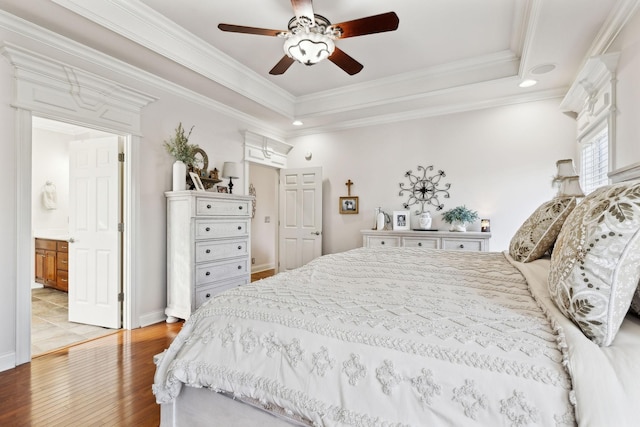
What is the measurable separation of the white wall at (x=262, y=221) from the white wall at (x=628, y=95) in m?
5.19

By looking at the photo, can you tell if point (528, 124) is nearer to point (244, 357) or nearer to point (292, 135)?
point (292, 135)

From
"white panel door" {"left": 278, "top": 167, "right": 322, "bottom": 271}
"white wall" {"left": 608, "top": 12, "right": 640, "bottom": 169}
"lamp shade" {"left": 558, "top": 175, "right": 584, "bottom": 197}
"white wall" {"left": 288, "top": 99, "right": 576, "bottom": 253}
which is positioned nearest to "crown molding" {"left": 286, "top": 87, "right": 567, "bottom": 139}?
"white wall" {"left": 288, "top": 99, "right": 576, "bottom": 253}

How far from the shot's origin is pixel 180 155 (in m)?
3.46

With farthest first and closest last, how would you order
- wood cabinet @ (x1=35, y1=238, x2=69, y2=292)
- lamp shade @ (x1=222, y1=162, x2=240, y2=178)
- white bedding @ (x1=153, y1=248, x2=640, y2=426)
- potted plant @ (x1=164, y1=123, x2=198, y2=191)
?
wood cabinet @ (x1=35, y1=238, x2=69, y2=292) < lamp shade @ (x1=222, y1=162, x2=240, y2=178) < potted plant @ (x1=164, y1=123, x2=198, y2=191) < white bedding @ (x1=153, y1=248, x2=640, y2=426)

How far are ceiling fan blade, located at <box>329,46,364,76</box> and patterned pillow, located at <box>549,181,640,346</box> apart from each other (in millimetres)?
2169

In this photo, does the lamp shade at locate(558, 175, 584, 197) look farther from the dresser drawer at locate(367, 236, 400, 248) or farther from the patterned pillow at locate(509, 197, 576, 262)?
the dresser drawer at locate(367, 236, 400, 248)

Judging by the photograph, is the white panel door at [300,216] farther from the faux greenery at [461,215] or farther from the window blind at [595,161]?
the window blind at [595,161]

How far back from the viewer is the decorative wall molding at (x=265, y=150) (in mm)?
4660

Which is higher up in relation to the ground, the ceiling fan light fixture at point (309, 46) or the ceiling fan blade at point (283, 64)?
the ceiling fan blade at point (283, 64)

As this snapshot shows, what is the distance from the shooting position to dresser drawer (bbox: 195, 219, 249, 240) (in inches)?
131

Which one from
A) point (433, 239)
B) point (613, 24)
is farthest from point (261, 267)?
point (613, 24)

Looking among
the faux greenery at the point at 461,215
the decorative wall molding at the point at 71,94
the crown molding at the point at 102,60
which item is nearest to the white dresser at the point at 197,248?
the decorative wall molding at the point at 71,94

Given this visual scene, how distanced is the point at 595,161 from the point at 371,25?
2718mm

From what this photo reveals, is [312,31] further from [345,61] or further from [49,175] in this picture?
[49,175]
